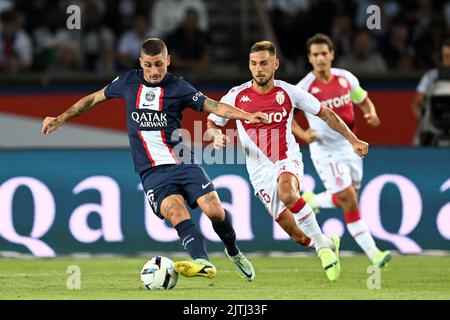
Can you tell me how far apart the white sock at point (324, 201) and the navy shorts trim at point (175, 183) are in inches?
115

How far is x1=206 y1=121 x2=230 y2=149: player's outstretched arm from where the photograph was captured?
34.6ft

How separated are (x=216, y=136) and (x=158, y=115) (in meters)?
0.67

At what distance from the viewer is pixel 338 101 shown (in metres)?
13.5

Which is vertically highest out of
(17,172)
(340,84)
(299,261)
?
(340,84)

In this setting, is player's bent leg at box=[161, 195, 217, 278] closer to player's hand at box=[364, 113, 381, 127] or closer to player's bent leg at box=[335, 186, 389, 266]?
player's bent leg at box=[335, 186, 389, 266]

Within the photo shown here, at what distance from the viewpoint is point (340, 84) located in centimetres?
1355

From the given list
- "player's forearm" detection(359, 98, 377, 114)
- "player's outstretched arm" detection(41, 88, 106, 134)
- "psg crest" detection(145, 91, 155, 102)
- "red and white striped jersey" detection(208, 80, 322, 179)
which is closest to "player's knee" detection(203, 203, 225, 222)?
"red and white striped jersey" detection(208, 80, 322, 179)

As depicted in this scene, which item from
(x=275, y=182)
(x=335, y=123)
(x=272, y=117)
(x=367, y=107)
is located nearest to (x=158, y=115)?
(x=272, y=117)

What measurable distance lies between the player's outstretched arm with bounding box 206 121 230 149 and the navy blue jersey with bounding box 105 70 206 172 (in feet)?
0.92

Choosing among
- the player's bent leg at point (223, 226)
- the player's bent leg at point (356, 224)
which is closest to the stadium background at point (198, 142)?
the player's bent leg at point (356, 224)

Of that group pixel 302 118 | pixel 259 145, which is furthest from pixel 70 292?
pixel 302 118

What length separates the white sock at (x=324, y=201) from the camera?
13766mm
